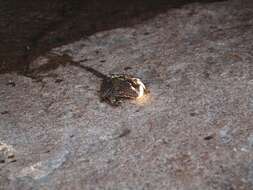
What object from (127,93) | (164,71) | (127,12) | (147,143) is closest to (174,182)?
(147,143)

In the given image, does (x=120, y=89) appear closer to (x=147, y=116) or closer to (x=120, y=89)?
(x=120, y=89)

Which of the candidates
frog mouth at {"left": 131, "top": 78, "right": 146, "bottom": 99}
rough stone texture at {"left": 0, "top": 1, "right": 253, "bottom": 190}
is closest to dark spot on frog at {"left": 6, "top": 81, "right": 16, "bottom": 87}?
rough stone texture at {"left": 0, "top": 1, "right": 253, "bottom": 190}

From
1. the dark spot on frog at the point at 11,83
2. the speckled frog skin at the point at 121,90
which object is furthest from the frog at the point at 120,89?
the dark spot on frog at the point at 11,83

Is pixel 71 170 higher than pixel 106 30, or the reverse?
pixel 106 30

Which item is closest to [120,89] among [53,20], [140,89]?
[140,89]

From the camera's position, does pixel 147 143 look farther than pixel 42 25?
No

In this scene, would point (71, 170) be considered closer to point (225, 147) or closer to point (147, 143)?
point (147, 143)

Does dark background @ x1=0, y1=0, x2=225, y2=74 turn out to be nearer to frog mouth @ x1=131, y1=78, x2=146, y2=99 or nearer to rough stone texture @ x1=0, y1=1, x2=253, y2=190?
rough stone texture @ x1=0, y1=1, x2=253, y2=190
